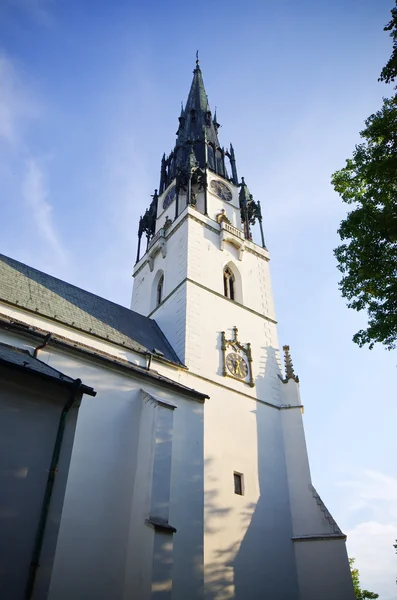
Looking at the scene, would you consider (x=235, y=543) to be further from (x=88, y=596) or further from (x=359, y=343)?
(x=359, y=343)

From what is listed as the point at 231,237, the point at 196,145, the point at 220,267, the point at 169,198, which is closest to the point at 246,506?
the point at 220,267

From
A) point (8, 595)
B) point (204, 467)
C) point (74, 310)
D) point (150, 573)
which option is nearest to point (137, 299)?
point (74, 310)

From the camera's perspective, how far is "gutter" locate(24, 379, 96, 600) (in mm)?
5695

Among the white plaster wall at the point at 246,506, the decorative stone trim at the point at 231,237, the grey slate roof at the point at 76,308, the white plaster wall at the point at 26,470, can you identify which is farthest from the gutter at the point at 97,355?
the decorative stone trim at the point at 231,237

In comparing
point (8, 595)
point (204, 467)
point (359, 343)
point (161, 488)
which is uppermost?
point (359, 343)

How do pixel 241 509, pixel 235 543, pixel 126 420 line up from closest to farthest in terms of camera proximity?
pixel 126 420, pixel 235 543, pixel 241 509

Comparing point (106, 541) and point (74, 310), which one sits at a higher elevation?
point (74, 310)

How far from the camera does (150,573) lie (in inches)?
322

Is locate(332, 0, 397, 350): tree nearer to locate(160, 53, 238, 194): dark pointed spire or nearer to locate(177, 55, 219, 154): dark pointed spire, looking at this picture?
locate(160, 53, 238, 194): dark pointed spire

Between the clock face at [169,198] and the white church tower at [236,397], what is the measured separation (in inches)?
4.0

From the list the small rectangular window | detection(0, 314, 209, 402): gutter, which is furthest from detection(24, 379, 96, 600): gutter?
the small rectangular window

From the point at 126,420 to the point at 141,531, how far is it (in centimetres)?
262

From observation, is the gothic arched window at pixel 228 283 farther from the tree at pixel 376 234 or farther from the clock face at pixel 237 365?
the tree at pixel 376 234

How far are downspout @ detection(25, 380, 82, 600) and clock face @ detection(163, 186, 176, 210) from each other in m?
17.1
